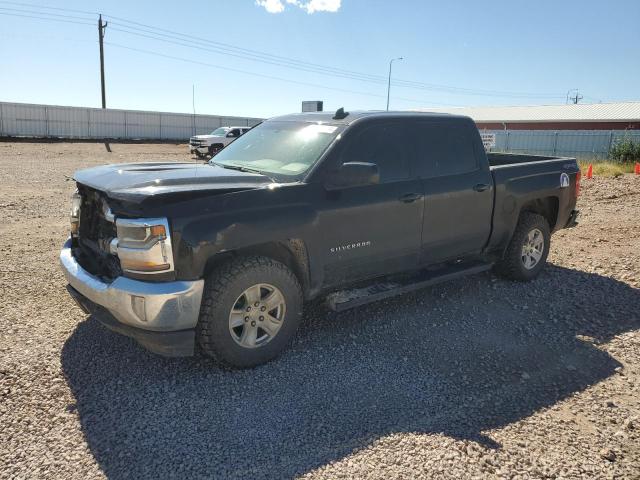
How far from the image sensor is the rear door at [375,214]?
13.4 ft

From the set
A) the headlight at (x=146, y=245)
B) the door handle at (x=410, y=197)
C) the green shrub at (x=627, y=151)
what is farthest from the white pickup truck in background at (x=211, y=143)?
the headlight at (x=146, y=245)

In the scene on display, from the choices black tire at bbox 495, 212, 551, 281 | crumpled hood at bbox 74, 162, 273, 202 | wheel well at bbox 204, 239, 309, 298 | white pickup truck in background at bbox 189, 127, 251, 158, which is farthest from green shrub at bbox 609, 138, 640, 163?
crumpled hood at bbox 74, 162, 273, 202

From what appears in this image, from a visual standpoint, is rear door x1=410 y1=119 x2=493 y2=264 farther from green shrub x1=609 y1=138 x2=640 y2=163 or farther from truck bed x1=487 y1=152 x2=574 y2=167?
green shrub x1=609 y1=138 x2=640 y2=163

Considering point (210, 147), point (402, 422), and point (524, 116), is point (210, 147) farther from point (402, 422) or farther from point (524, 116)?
point (524, 116)

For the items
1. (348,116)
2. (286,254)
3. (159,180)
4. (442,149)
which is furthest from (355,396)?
(442,149)

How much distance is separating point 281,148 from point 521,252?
302 centimetres

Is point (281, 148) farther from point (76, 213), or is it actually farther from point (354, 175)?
point (76, 213)

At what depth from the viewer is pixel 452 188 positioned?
16.0ft

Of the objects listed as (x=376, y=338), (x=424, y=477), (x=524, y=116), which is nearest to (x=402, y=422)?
(x=424, y=477)

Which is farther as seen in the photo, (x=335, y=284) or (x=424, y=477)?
(x=335, y=284)

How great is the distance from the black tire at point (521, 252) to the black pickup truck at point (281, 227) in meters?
0.12

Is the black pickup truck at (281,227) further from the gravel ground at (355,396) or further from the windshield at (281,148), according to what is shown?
the gravel ground at (355,396)

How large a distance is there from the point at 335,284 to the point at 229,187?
4.02ft

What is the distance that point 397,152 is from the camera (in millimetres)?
4621
